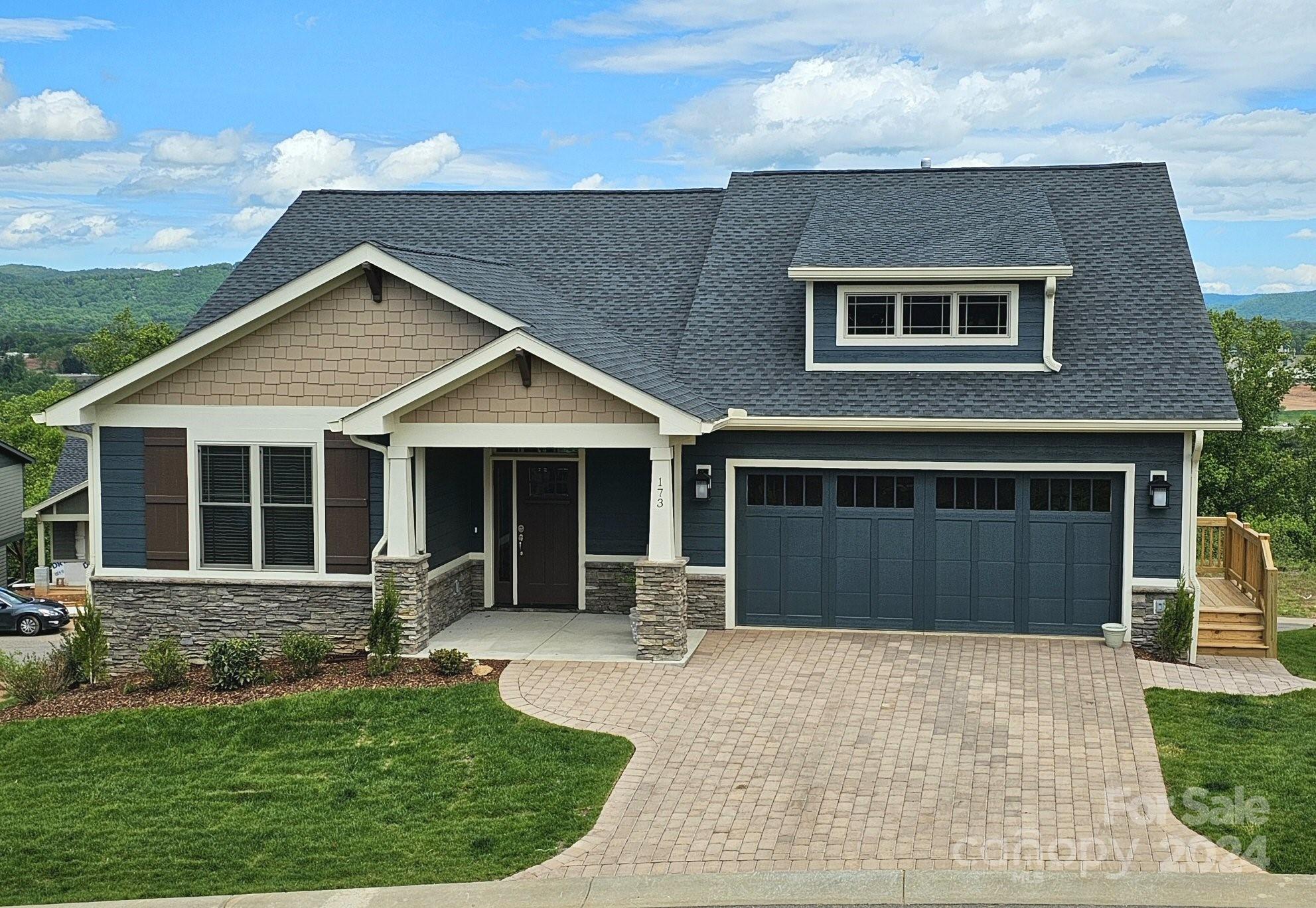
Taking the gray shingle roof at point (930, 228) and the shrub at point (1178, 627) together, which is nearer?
the shrub at point (1178, 627)

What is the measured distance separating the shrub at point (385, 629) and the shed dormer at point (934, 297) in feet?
20.2

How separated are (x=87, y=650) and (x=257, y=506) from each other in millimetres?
2571

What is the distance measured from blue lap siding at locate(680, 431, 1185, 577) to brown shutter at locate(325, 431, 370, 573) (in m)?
4.00

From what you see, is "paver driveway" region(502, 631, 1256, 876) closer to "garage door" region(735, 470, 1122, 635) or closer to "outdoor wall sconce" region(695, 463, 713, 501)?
"garage door" region(735, 470, 1122, 635)

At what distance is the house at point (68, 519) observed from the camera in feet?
109

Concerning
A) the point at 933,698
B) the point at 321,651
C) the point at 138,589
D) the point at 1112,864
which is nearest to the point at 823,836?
the point at 1112,864

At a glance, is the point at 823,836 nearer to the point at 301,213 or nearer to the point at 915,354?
the point at 915,354

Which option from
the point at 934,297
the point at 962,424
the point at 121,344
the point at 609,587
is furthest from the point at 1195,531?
the point at 121,344

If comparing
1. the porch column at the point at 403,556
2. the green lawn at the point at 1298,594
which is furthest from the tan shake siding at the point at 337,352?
the green lawn at the point at 1298,594

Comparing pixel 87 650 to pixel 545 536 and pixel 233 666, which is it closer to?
pixel 233 666

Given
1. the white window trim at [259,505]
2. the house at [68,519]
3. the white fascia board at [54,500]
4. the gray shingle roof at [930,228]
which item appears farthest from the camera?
the house at [68,519]

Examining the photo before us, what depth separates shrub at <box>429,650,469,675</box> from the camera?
46.8ft

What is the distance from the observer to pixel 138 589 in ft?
53.9

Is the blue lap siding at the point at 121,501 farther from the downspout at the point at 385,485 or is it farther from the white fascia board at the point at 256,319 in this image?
the downspout at the point at 385,485
